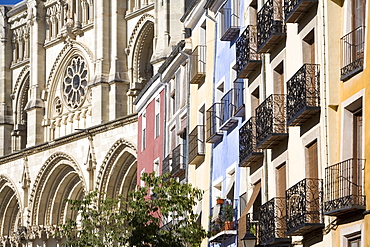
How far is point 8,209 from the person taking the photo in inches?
2488

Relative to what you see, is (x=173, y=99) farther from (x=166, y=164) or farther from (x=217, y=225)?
(x=217, y=225)

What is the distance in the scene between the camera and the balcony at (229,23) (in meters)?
26.2

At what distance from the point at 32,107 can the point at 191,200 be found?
3592cm

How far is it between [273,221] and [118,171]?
105 feet

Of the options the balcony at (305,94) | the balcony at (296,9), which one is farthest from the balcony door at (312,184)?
the balcony at (296,9)

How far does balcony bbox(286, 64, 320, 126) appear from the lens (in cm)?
1902

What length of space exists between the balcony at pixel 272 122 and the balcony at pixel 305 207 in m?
1.69

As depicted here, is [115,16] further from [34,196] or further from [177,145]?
[177,145]

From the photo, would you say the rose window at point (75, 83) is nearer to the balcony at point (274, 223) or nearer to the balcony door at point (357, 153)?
the balcony at point (274, 223)

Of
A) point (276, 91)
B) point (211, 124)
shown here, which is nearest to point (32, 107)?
point (211, 124)

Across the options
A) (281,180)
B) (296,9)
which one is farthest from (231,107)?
(296,9)

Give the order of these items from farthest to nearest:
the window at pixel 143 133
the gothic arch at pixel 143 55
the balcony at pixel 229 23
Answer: the gothic arch at pixel 143 55 < the window at pixel 143 133 < the balcony at pixel 229 23

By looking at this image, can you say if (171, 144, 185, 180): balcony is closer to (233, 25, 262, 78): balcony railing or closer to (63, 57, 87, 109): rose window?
(233, 25, 262, 78): balcony railing

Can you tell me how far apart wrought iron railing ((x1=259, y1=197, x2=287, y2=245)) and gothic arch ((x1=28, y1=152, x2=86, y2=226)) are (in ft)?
119
